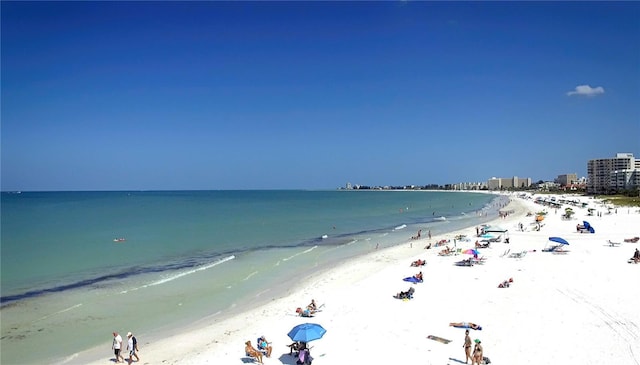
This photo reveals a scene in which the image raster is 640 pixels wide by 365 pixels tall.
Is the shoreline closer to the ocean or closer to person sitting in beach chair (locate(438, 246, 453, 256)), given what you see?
the ocean

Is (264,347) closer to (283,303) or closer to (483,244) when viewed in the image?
(283,303)

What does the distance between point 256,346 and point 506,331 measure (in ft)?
27.2

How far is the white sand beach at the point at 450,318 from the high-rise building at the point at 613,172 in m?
128

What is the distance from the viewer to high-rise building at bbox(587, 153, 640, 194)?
428ft

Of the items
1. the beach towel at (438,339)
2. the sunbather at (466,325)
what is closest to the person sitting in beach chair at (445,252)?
the sunbather at (466,325)

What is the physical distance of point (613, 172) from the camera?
5502 inches

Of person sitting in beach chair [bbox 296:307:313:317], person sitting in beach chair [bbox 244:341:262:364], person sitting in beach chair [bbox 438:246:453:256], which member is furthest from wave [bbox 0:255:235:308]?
person sitting in beach chair [bbox 438:246:453:256]

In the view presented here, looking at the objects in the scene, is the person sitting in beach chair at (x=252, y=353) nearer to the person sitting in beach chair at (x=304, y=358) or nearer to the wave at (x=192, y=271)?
the person sitting in beach chair at (x=304, y=358)

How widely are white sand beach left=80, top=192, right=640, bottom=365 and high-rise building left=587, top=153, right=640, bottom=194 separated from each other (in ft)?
419

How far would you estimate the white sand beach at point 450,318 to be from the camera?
42.2 feet

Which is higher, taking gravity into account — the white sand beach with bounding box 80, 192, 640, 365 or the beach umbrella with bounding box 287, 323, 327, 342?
the beach umbrella with bounding box 287, 323, 327, 342

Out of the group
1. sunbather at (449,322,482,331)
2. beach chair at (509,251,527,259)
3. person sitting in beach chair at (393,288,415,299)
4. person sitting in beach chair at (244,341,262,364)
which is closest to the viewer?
person sitting in beach chair at (244,341,262,364)

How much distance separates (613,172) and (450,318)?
153520mm

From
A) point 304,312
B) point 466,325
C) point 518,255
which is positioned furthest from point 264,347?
point 518,255
